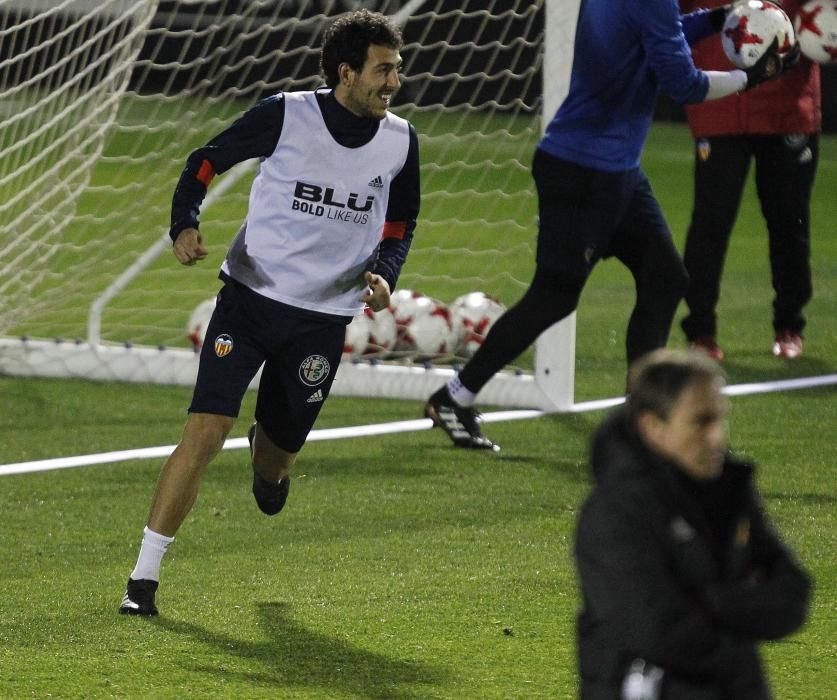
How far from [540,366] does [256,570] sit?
2699 millimetres

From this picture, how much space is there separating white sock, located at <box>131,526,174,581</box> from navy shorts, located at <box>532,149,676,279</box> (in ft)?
7.07

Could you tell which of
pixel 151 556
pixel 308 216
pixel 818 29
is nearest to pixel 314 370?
pixel 308 216

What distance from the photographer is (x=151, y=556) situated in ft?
14.6

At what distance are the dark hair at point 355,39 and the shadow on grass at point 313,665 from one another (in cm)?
156

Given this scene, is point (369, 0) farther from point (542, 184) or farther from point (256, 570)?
point (256, 570)

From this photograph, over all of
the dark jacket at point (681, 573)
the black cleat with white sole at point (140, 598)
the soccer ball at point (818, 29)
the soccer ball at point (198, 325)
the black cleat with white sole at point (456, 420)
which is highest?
the dark jacket at point (681, 573)

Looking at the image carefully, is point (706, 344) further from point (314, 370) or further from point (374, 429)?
point (314, 370)

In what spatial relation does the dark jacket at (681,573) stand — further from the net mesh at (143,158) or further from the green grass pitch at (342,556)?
the net mesh at (143,158)

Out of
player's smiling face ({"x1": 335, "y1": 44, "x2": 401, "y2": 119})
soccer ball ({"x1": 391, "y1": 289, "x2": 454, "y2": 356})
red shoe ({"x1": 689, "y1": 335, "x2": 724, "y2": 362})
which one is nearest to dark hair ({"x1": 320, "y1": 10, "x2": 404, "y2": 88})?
player's smiling face ({"x1": 335, "y1": 44, "x2": 401, "y2": 119})

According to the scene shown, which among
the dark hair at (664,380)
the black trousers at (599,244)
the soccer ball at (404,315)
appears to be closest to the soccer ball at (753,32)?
the black trousers at (599,244)

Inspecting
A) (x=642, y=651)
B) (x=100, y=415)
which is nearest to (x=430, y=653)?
(x=642, y=651)

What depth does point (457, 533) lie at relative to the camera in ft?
17.6

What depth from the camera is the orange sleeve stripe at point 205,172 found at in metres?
4.62

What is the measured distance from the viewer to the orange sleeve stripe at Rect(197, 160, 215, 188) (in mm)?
4617
